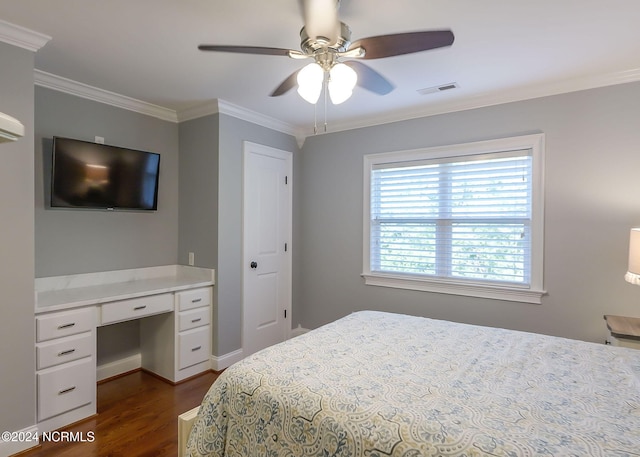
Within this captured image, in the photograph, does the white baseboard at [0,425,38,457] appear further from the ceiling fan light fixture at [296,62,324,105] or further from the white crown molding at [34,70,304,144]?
the ceiling fan light fixture at [296,62,324,105]

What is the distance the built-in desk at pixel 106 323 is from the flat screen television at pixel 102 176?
2.07 feet

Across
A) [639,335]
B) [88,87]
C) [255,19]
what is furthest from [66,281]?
[639,335]

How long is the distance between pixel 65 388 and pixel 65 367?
0.14m

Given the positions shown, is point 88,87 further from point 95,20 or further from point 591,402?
point 591,402

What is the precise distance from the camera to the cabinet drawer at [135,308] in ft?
8.42

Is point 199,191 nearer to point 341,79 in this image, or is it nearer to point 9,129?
point 341,79

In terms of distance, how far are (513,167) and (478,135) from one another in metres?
0.40

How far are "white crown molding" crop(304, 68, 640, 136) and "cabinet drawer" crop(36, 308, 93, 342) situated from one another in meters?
2.86

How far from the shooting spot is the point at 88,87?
2803mm

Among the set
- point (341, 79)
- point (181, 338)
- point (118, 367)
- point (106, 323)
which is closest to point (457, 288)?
point (341, 79)

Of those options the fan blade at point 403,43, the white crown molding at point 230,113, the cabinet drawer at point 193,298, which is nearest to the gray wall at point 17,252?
the cabinet drawer at point 193,298

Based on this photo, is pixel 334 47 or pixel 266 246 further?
pixel 266 246

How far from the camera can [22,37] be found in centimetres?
202

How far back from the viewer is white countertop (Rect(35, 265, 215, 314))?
95.4 inches
